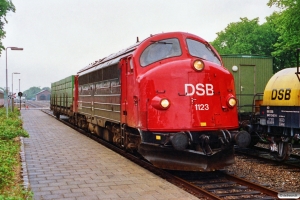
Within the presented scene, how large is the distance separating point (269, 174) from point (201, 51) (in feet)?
12.0

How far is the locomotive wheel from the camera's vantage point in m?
11.0

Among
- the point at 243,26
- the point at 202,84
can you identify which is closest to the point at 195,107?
the point at 202,84

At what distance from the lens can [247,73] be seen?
15430 mm

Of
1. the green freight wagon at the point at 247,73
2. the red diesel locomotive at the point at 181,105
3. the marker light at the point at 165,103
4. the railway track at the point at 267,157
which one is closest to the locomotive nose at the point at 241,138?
the red diesel locomotive at the point at 181,105

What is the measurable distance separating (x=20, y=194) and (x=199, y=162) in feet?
12.9

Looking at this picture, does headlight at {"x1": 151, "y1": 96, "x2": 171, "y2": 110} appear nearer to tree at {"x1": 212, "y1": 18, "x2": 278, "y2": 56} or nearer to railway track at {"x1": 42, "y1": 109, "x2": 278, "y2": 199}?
railway track at {"x1": 42, "y1": 109, "x2": 278, "y2": 199}

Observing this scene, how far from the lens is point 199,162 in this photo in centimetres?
837

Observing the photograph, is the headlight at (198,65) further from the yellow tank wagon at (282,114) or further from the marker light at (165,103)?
the yellow tank wagon at (282,114)

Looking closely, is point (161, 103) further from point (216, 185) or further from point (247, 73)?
point (247, 73)

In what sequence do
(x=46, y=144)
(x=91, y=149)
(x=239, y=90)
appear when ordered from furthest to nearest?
(x=239, y=90) < (x=46, y=144) < (x=91, y=149)

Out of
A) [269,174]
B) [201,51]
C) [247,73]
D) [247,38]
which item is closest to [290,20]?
[247,73]

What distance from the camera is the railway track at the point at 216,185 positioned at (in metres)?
7.37

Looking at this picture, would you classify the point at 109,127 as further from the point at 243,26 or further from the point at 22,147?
the point at 243,26

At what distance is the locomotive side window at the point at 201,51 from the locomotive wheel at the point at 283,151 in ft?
11.5
